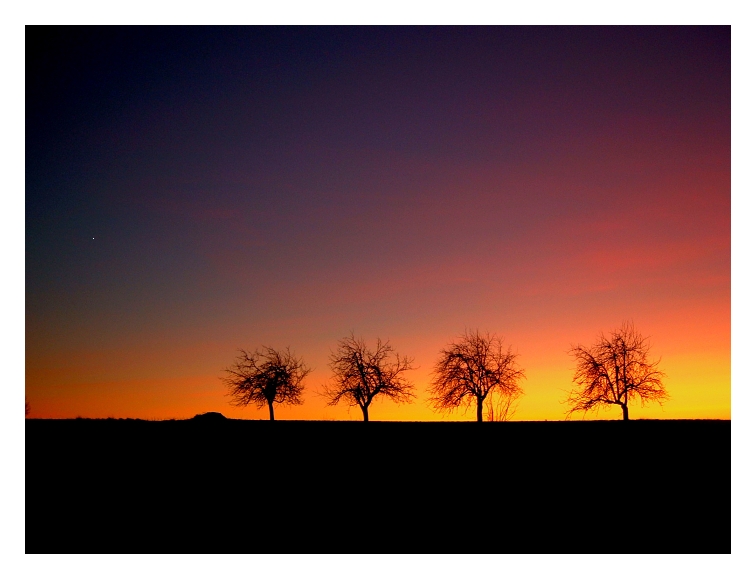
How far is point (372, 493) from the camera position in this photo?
58.5 ft

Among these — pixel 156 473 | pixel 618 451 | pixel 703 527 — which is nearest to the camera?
pixel 703 527

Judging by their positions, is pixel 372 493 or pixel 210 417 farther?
pixel 210 417

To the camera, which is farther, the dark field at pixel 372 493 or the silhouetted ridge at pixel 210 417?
the silhouetted ridge at pixel 210 417

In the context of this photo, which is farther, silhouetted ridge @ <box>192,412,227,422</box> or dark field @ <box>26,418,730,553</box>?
silhouetted ridge @ <box>192,412,227,422</box>

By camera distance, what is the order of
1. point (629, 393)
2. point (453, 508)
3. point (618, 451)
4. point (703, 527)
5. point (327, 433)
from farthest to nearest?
point (629, 393) → point (327, 433) → point (618, 451) → point (453, 508) → point (703, 527)

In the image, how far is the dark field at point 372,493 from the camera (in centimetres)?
1477

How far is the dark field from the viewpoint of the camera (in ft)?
48.4

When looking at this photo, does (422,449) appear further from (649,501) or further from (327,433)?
(649,501)

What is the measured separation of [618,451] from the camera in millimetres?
23500

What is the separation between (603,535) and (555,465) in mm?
6153

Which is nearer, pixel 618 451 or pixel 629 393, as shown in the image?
pixel 618 451
